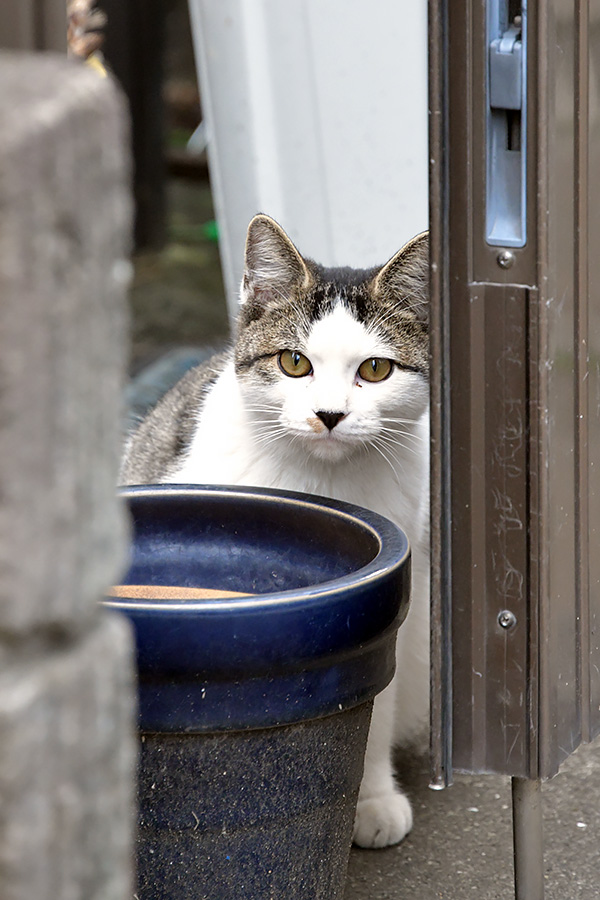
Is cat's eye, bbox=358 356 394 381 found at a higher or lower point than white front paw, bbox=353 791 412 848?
higher

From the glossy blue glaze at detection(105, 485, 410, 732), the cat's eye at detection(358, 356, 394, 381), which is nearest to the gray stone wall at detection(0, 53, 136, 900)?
the glossy blue glaze at detection(105, 485, 410, 732)

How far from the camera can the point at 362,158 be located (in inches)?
117

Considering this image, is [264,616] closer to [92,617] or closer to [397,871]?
[92,617]

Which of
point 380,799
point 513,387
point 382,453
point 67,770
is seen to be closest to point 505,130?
point 513,387

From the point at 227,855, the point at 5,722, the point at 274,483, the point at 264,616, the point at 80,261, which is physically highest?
the point at 80,261

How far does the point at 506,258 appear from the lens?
149cm

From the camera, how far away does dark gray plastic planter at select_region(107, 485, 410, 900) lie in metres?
1.36

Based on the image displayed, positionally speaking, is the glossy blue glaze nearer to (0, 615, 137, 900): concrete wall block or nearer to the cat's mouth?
the cat's mouth

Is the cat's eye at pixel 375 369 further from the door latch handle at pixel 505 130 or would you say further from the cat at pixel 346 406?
the door latch handle at pixel 505 130

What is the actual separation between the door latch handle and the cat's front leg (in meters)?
0.94

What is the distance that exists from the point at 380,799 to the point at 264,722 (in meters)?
0.77

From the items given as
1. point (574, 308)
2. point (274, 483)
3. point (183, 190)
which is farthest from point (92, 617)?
point (183, 190)

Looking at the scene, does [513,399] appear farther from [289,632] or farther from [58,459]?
[58,459]

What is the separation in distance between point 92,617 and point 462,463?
35.2 inches
